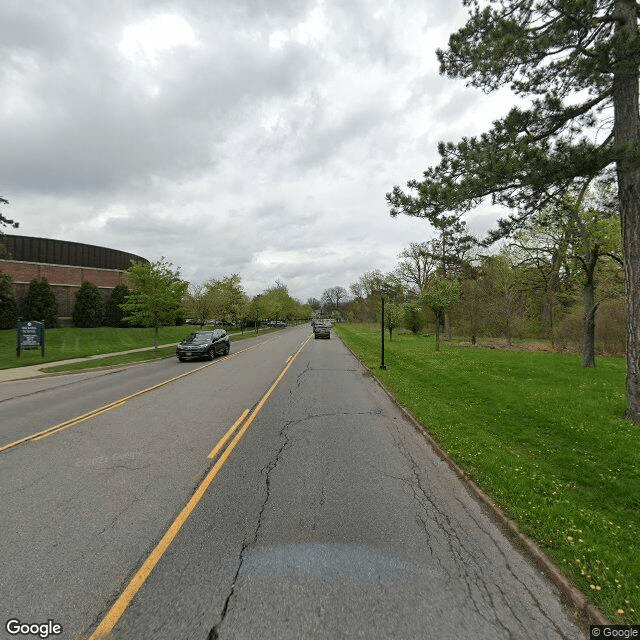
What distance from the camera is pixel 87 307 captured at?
39125mm

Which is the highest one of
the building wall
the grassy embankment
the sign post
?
the building wall

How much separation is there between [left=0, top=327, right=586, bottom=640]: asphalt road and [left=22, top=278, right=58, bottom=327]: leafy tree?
124ft

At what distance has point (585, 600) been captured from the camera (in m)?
2.60

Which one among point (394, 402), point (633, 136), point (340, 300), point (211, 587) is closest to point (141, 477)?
point (211, 587)

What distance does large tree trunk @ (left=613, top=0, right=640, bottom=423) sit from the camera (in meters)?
6.64

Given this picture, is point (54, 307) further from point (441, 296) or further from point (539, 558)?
point (539, 558)

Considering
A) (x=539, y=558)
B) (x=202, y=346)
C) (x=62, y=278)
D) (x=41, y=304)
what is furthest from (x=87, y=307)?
(x=539, y=558)

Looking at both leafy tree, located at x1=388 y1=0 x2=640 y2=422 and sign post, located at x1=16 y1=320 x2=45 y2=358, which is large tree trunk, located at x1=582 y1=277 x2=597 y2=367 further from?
sign post, located at x1=16 y1=320 x2=45 y2=358

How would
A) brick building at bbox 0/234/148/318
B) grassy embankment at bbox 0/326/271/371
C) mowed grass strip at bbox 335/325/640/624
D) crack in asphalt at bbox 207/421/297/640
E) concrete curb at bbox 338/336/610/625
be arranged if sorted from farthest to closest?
1. brick building at bbox 0/234/148/318
2. grassy embankment at bbox 0/326/271/371
3. mowed grass strip at bbox 335/325/640/624
4. concrete curb at bbox 338/336/610/625
5. crack in asphalt at bbox 207/421/297/640

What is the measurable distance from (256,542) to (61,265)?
51.0m

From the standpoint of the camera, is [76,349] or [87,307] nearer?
[76,349]

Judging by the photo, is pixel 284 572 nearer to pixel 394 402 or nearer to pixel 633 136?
pixel 394 402

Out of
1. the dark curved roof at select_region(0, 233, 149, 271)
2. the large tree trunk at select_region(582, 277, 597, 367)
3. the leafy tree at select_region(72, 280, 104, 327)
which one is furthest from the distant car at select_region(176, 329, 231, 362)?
the leafy tree at select_region(72, 280, 104, 327)

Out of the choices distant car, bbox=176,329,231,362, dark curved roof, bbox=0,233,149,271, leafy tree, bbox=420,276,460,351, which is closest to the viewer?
distant car, bbox=176,329,231,362
